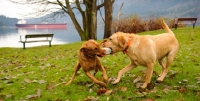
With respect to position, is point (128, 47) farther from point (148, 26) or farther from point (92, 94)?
point (148, 26)

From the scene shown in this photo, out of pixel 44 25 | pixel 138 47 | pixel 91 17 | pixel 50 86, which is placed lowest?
pixel 50 86

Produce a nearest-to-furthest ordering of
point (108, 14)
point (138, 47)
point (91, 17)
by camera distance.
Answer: point (138, 47)
point (108, 14)
point (91, 17)

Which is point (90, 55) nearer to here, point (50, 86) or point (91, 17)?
point (50, 86)

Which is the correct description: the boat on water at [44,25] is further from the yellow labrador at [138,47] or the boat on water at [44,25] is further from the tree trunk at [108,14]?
the yellow labrador at [138,47]

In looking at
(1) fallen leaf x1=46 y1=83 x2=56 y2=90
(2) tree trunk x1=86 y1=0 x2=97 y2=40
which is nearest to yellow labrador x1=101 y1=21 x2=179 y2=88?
(1) fallen leaf x1=46 y1=83 x2=56 y2=90

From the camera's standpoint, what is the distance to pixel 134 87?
5.25 metres

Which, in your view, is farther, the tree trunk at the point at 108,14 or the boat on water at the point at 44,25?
the boat on water at the point at 44,25

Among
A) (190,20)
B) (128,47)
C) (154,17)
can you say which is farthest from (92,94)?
(154,17)

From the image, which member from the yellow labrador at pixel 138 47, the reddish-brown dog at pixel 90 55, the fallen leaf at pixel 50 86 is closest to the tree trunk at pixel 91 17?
the fallen leaf at pixel 50 86

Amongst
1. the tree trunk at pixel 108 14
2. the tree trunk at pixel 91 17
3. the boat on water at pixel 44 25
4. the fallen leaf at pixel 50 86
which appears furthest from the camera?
the boat on water at pixel 44 25

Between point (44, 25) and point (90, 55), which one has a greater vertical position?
point (44, 25)

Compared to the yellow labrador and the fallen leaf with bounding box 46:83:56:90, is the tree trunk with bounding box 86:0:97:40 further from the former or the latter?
the yellow labrador

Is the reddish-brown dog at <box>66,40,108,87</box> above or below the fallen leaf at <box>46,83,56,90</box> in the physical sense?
above

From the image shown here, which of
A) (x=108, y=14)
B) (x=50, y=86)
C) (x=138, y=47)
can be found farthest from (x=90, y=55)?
(x=108, y=14)
